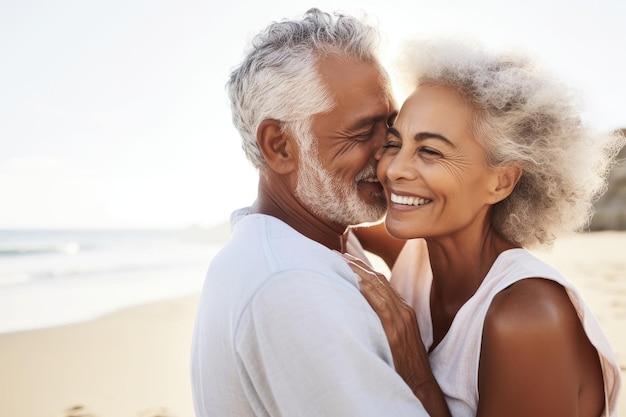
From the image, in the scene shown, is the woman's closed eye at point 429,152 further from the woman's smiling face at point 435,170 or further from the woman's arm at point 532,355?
the woman's arm at point 532,355

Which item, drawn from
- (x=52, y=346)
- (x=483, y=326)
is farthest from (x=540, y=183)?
(x=52, y=346)

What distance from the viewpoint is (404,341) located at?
6.66ft

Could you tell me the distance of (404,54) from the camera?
264cm

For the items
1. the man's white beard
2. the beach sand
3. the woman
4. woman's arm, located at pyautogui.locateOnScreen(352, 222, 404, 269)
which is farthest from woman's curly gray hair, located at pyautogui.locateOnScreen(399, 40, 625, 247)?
the beach sand

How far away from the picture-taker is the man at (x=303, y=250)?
1.64 meters

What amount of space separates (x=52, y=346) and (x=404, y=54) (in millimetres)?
6938

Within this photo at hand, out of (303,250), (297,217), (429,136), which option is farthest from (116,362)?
(303,250)

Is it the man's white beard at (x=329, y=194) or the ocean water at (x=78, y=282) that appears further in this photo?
the ocean water at (x=78, y=282)

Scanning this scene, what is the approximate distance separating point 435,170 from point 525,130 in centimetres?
40

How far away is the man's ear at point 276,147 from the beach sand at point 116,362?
2.64m

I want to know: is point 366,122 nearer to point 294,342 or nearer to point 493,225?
point 493,225

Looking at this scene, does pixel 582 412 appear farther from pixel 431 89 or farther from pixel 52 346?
pixel 52 346

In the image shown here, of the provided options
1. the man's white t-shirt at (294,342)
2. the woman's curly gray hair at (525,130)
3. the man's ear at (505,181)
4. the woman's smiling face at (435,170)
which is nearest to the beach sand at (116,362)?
the woman's curly gray hair at (525,130)

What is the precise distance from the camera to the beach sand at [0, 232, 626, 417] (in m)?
6.06
